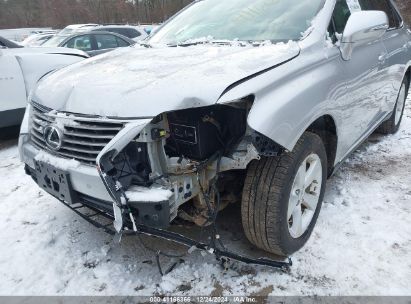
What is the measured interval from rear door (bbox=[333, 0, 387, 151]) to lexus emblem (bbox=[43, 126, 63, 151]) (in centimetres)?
181

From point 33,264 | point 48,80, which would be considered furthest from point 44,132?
point 33,264

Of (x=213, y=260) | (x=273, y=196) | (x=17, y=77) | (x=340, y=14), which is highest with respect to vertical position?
(x=340, y=14)

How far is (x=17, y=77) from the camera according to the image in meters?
4.77

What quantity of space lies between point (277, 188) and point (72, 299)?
4.53 feet

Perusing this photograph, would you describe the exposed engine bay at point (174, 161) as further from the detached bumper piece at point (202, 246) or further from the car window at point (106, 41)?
the car window at point (106, 41)

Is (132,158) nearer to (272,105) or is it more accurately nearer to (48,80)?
(272,105)

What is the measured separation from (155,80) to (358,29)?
149 centimetres

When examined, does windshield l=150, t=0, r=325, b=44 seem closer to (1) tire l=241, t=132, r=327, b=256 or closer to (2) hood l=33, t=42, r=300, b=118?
(2) hood l=33, t=42, r=300, b=118

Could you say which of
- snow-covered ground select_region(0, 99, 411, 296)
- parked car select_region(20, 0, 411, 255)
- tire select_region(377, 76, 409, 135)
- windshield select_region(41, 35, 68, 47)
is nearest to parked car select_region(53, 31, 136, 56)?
windshield select_region(41, 35, 68, 47)

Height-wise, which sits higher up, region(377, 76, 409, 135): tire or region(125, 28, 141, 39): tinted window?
region(125, 28, 141, 39): tinted window

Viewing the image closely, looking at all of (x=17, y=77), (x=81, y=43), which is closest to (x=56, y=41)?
(x=81, y=43)

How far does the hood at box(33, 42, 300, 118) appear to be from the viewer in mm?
1910

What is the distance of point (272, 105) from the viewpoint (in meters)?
1.98

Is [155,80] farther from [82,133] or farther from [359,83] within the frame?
[359,83]
